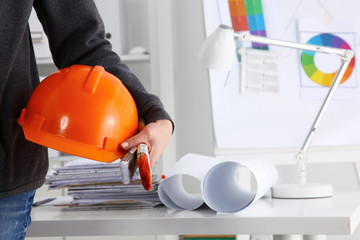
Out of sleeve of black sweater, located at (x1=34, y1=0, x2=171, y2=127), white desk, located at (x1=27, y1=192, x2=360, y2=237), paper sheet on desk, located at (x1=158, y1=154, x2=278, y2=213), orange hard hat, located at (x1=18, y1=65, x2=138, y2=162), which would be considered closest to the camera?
orange hard hat, located at (x1=18, y1=65, x2=138, y2=162)

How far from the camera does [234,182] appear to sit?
1.09 metres

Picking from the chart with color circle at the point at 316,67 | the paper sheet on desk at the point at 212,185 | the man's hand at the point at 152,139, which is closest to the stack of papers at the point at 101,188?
the paper sheet on desk at the point at 212,185

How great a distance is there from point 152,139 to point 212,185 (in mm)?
453

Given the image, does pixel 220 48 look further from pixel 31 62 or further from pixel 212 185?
pixel 31 62

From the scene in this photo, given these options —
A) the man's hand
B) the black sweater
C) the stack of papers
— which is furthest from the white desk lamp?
the man's hand

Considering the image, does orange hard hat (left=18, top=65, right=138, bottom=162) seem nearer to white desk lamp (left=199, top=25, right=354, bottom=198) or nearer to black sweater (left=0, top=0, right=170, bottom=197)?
black sweater (left=0, top=0, right=170, bottom=197)

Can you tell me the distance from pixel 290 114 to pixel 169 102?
1.89 ft

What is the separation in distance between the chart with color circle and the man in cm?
104

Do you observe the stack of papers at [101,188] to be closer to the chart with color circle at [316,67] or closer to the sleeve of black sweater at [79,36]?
the sleeve of black sweater at [79,36]

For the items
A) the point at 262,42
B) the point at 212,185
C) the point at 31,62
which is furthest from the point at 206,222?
the point at 262,42

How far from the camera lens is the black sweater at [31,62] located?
66 centimetres

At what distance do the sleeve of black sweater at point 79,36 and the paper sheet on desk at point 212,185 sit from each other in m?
0.31

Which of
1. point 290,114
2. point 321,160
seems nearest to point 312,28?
point 290,114

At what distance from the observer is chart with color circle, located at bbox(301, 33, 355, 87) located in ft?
5.53
